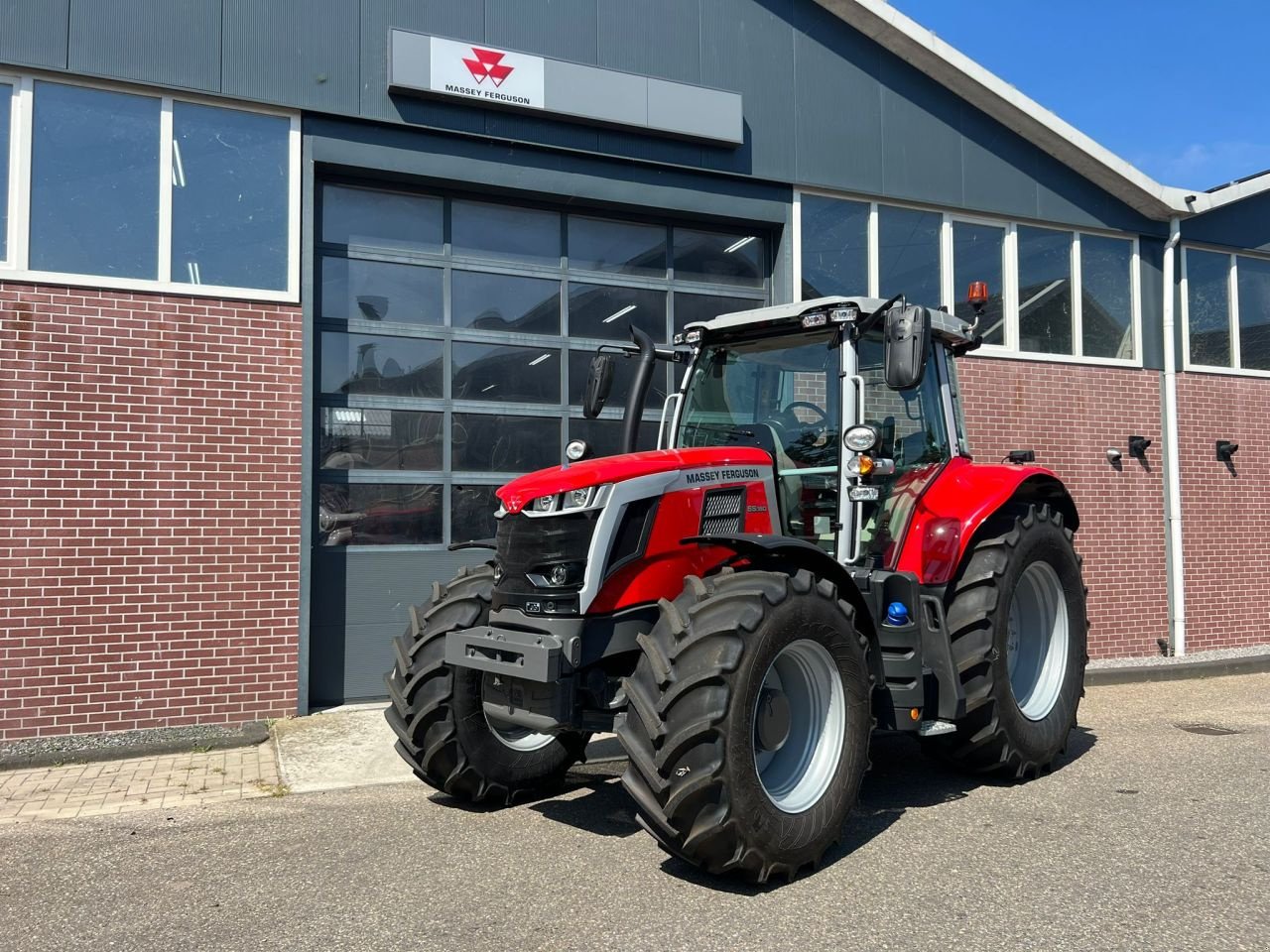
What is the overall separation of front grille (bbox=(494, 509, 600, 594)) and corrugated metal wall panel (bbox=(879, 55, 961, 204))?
6.42m

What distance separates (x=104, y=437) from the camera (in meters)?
6.55

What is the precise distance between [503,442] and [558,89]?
288cm

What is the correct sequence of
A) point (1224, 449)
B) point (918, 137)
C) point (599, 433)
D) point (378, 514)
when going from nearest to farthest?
point (378, 514) < point (599, 433) < point (918, 137) < point (1224, 449)

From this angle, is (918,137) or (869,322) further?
(918,137)

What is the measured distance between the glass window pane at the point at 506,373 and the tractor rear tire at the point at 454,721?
132 inches

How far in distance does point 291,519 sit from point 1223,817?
5.89m

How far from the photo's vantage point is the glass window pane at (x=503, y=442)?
7.96 metres

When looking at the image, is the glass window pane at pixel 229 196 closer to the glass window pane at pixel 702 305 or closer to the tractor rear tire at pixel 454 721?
the glass window pane at pixel 702 305

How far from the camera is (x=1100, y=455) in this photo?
998cm

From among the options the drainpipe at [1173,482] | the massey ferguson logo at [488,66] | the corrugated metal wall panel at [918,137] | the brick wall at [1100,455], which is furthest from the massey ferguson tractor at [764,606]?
the drainpipe at [1173,482]

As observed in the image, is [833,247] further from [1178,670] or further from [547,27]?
[1178,670]

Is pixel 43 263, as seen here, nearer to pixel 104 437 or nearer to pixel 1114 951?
pixel 104 437

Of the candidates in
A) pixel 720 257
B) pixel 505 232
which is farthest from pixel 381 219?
pixel 720 257

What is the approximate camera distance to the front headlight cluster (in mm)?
4070
